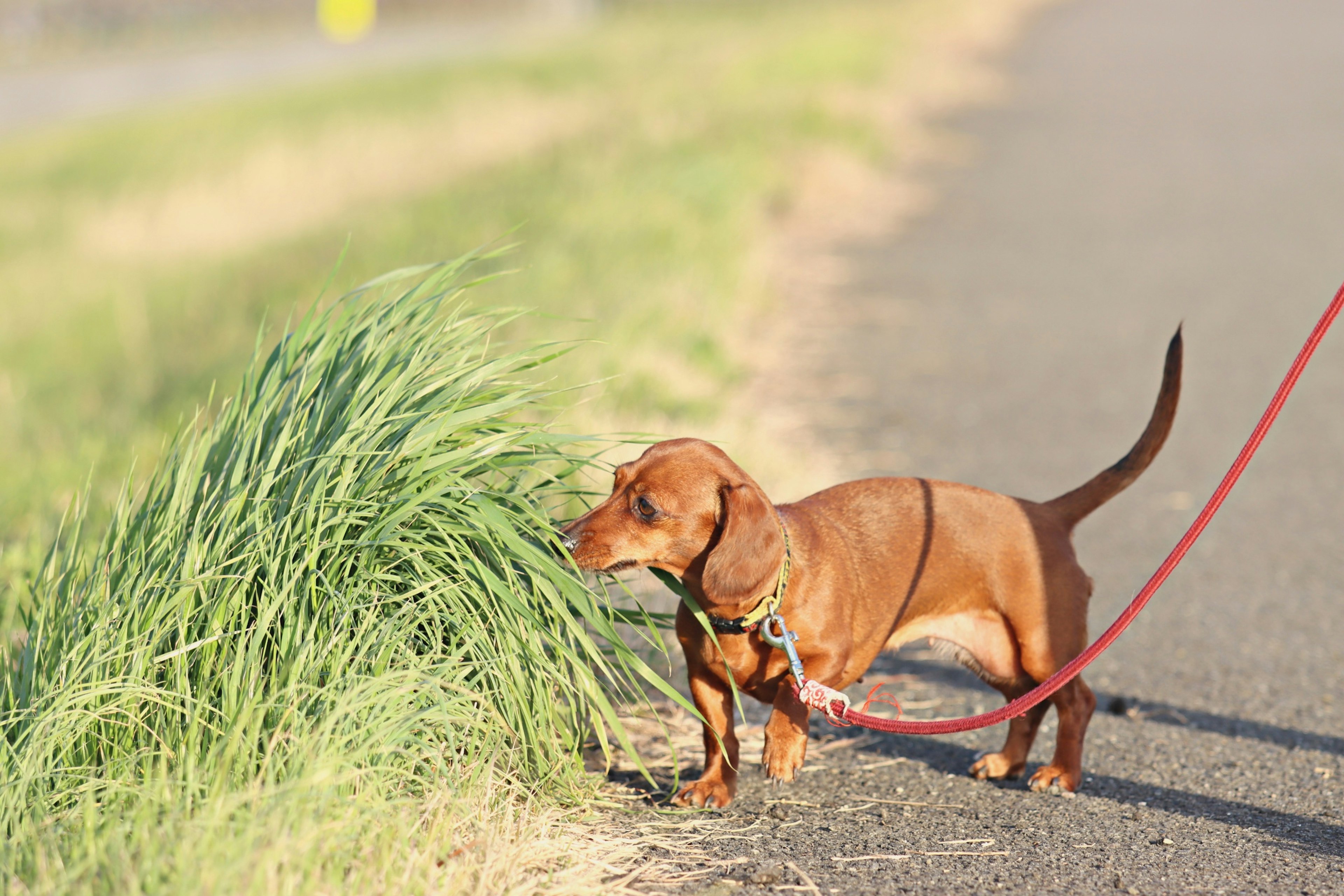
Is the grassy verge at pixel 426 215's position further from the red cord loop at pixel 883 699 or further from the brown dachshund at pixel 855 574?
the red cord loop at pixel 883 699

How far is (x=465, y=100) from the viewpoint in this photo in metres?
19.7

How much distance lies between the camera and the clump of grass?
8.66 feet

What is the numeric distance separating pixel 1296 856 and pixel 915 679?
1.43 metres

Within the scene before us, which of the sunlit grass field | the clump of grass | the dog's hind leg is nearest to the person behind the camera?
the sunlit grass field

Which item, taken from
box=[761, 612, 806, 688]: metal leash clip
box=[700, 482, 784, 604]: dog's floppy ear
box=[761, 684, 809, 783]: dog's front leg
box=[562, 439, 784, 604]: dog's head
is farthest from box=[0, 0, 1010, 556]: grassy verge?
box=[761, 684, 809, 783]: dog's front leg

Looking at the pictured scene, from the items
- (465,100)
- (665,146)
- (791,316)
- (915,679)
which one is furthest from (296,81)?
(915,679)

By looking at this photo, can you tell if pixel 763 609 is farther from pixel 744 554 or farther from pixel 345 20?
pixel 345 20

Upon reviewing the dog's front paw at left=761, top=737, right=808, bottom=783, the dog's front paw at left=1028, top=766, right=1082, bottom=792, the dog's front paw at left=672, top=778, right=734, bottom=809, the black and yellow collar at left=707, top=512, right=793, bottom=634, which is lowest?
the dog's front paw at left=672, top=778, right=734, bottom=809

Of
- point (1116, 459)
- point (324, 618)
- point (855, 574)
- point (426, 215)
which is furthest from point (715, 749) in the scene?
point (426, 215)

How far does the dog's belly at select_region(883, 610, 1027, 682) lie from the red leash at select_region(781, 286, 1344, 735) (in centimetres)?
26

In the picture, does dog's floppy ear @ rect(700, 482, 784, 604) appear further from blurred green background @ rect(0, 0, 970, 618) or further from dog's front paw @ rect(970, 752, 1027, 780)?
dog's front paw @ rect(970, 752, 1027, 780)

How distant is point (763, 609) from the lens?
9.64ft

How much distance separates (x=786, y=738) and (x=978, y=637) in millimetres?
686

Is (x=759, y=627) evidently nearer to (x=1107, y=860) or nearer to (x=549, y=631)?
(x=549, y=631)
